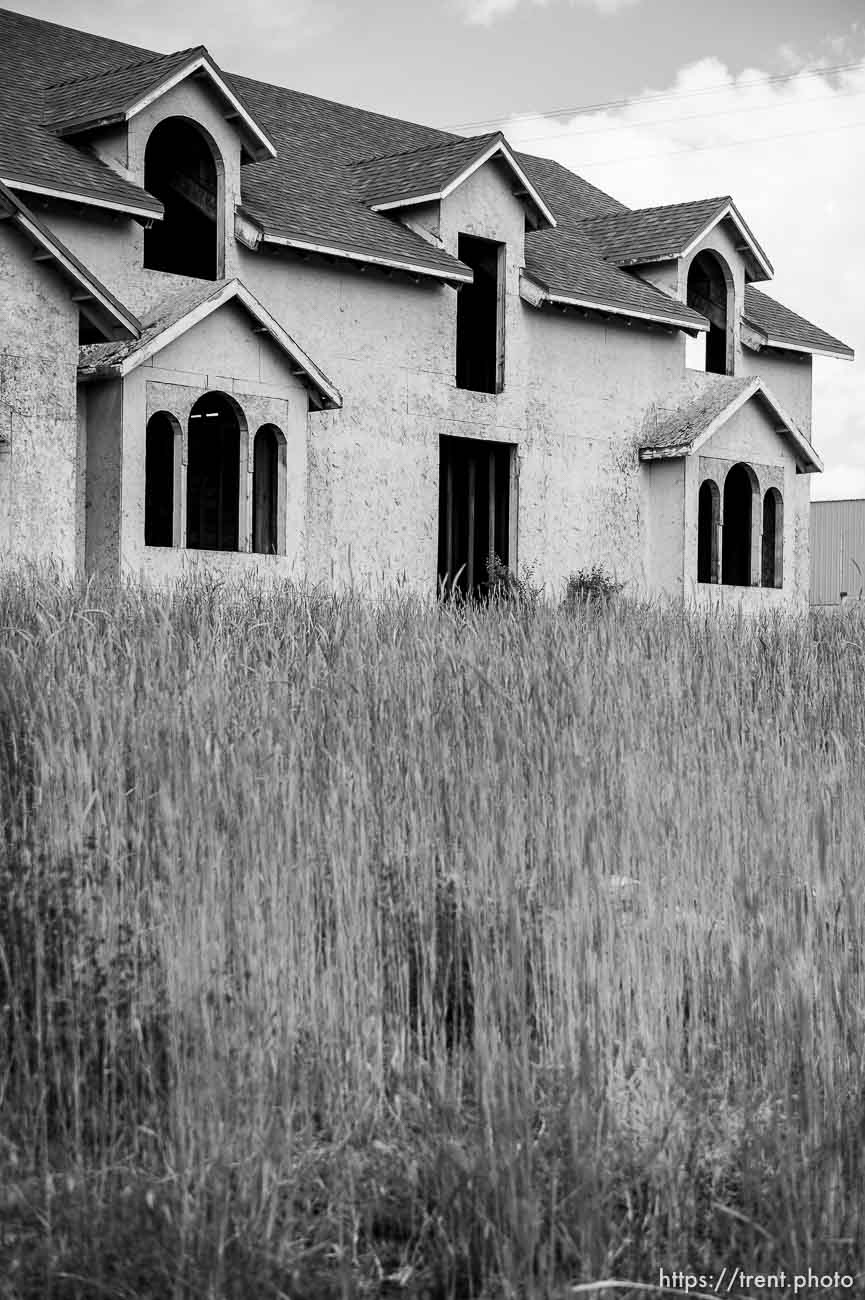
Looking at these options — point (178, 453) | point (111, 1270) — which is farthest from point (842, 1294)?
point (178, 453)

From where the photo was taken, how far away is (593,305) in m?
22.0

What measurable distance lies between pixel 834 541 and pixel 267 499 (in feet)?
141

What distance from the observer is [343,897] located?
4754 millimetres

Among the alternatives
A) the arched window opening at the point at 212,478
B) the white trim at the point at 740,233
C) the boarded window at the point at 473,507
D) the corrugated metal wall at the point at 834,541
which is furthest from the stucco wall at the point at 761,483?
the corrugated metal wall at the point at 834,541

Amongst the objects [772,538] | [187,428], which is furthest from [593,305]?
[187,428]

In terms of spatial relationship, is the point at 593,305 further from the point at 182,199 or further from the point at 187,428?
the point at 187,428

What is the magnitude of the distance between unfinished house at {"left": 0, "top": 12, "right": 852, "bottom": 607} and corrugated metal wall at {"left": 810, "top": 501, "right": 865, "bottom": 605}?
101ft

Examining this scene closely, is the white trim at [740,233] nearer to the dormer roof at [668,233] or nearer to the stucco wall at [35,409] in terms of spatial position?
the dormer roof at [668,233]

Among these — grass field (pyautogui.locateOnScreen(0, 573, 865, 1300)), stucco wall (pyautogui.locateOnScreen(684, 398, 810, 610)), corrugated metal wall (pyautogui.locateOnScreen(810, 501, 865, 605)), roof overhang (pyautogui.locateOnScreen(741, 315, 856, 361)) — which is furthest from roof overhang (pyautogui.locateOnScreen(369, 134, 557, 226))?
corrugated metal wall (pyautogui.locateOnScreen(810, 501, 865, 605))

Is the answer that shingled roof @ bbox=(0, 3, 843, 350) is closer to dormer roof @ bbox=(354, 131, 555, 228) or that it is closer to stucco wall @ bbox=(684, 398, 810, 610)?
dormer roof @ bbox=(354, 131, 555, 228)

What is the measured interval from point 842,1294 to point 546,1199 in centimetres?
66

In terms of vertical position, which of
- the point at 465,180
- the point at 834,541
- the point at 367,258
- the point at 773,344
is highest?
the point at 465,180

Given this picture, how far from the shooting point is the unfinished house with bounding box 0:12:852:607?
1642 centimetres

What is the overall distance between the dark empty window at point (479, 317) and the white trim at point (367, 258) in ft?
3.68
